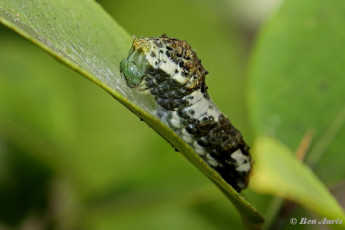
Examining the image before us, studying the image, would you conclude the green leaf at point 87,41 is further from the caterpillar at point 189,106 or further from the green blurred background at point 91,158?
the green blurred background at point 91,158

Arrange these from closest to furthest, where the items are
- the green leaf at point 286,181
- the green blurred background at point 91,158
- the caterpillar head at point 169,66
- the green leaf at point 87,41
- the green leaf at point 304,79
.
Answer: the green leaf at point 286,181 → the green leaf at point 87,41 → the caterpillar head at point 169,66 → the green leaf at point 304,79 → the green blurred background at point 91,158

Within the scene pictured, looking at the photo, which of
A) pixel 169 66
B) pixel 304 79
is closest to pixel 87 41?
pixel 169 66

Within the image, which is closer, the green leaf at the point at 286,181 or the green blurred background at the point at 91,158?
the green leaf at the point at 286,181

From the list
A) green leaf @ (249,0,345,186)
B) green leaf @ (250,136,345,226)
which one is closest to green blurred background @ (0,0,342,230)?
green leaf @ (249,0,345,186)

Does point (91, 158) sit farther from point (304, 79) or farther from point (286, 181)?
point (286, 181)

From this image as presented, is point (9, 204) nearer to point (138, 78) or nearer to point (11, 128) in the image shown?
point (11, 128)

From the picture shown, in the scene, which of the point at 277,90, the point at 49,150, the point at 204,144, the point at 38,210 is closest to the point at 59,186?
the point at 38,210

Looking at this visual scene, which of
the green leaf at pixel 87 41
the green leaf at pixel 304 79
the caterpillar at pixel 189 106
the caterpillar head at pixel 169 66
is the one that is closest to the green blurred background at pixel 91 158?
the caterpillar at pixel 189 106
